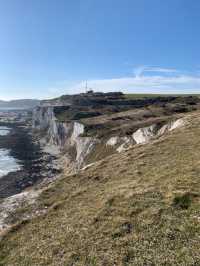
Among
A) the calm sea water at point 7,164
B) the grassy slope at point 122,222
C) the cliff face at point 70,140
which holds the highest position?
the grassy slope at point 122,222

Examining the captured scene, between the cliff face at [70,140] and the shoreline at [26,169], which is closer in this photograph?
the shoreline at [26,169]

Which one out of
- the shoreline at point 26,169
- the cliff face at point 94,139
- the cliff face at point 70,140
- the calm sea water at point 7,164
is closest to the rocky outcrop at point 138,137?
the cliff face at point 94,139

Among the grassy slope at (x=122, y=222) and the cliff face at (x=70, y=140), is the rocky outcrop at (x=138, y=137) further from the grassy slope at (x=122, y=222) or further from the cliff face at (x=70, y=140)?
the grassy slope at (x=122, y=222)

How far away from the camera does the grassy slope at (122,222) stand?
17.1 m

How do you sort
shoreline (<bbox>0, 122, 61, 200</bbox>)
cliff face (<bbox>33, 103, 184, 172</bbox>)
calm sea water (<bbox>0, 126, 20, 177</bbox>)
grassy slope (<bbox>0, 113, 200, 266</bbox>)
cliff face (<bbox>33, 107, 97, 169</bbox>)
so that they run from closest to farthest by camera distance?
grassy slope (<bbox>0, 113, 200, 266</bbox>), cliff face (<bbox>33, 103, 184, 172</bbox>), shoreline (<bbox>0, 122, 61, 200</bbox>), cliff face (<bbox>33, 107, 97, 169</bbox>), calm sea water (<bbox>0, 126, 20, 177</bbox>)

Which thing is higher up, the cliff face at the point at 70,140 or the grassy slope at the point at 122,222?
the grassy slope at the point at 122,222

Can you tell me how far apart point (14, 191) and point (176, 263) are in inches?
2225

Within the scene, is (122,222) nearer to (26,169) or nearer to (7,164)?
(26,169)

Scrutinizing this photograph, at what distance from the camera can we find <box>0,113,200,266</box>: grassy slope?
1714cm

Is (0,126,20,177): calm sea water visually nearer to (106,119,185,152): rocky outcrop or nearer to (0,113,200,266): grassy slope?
(106,119,185,152): rocky outcrop

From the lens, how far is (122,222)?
20.2 m

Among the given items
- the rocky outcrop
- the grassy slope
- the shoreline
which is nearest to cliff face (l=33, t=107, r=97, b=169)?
the shoreline

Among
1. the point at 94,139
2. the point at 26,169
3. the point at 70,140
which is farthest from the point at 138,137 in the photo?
the point at 70,140

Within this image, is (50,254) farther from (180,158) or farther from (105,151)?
(105,151)
